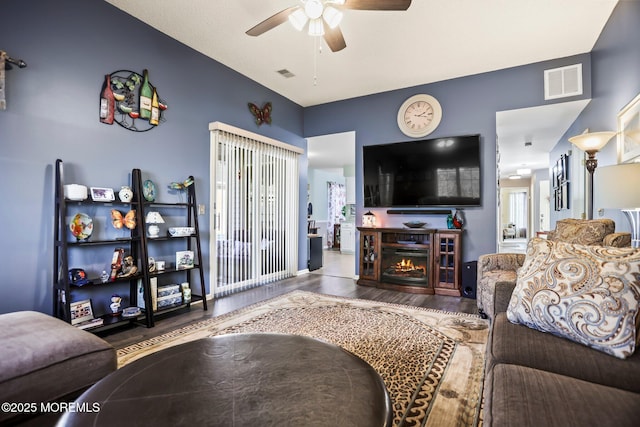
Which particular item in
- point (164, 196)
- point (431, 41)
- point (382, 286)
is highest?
point (431, 41)

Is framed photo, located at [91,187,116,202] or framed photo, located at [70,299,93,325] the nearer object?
framed photo, located at [70,299,93,325]

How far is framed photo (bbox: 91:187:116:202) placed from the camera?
2611mm

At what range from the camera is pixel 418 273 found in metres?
4.33

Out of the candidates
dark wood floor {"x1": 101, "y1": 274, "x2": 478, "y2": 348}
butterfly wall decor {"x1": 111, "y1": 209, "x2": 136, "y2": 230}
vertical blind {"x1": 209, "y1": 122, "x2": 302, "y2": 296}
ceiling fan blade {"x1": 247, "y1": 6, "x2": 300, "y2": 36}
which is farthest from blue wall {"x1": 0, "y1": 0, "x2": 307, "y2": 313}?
ceiling fan blade {"x1": 247, "y1": 6, "x2": 300, "y2": 36}

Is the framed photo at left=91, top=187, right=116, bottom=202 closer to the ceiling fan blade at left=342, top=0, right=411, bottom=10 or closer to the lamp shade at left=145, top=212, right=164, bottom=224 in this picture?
the lamp shade at left=145, top=212, right=164, bottom=224

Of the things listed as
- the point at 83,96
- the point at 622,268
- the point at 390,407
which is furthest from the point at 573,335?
the point at 83,96

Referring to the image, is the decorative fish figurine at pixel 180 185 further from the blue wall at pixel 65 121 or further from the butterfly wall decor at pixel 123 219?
the butterfly wall decor at pixel 123 219

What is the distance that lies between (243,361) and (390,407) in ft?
1.82

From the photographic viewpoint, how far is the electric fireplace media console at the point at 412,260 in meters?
4.08

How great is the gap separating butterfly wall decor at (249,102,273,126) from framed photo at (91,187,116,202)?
91.4 inches

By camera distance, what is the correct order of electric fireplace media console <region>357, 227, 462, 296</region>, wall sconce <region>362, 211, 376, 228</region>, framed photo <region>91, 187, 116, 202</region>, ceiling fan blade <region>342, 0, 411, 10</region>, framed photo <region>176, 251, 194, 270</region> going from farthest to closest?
wall sconce <region>362, 211, 376, 228</region> → electric fireplace media console <region>357, 227, 462, 296</region> → framed photo <region>176, 251, 194, 270</region> → framed photo <region>91, 187, 116, 202</region> → ceiling fan blade <region>342, 0, 411, 10</region>

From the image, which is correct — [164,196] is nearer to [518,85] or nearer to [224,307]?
[224,307]

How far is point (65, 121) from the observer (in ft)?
8.43

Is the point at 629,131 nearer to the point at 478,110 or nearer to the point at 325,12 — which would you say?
the point at 478,110
